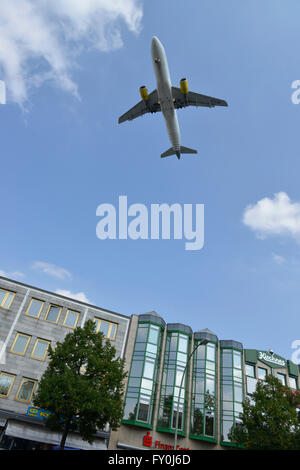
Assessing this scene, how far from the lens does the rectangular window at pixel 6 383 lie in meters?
26.4

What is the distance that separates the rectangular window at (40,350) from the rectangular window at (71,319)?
265 cm

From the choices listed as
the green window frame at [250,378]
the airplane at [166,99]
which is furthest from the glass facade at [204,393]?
the airplane at [166,99]

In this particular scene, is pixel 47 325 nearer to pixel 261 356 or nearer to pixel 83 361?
pixel 83 361

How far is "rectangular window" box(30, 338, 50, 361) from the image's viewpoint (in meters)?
28.8

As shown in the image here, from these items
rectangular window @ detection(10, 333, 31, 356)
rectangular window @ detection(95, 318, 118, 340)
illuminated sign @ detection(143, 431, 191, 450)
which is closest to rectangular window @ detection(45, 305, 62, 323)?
rectangular window @ detection(10, 333, 31, 356)

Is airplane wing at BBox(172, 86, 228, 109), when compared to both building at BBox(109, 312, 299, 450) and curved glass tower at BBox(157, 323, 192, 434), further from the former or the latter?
curved glass tower at BBox(157, 323, 192, 434)

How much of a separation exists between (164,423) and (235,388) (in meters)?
9.38

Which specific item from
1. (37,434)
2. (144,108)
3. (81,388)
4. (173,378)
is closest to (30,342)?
(37,434)

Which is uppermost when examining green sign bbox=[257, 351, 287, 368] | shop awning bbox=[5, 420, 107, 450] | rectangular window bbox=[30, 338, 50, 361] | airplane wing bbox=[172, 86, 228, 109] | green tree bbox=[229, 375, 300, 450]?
airplane wing bbox=[172, 86, 228, 109]

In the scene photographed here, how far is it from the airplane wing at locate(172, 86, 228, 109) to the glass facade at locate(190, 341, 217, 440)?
27.4m

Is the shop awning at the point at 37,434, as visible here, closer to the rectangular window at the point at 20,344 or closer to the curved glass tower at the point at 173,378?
the rectangular window at the point at 20,344

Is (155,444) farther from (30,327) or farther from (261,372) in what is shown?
(30,327)

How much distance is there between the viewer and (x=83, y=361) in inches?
827
